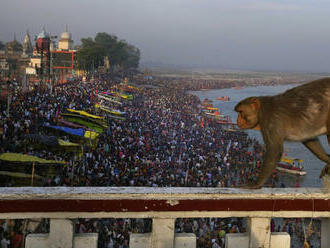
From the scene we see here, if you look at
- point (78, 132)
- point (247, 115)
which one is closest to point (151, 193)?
point (247, 115)

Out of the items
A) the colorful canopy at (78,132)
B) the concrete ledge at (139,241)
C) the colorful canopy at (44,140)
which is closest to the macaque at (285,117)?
the concrete ledge at (139,241)

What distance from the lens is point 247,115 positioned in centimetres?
251

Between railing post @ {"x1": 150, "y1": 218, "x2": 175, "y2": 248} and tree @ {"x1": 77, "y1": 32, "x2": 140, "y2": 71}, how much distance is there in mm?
53348

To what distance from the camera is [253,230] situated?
2.29 meters

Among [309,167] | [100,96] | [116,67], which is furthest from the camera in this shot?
[116,67]

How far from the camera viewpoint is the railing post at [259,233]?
228 centimetres

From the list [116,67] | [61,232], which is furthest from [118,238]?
[116,67]

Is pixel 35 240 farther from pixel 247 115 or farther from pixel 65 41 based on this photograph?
pixel 65 41

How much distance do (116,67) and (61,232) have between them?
75.5 metres

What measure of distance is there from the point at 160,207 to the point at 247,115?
0.90 meters

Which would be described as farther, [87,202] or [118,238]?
[118,238]

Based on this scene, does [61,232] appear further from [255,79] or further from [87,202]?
[255,79]

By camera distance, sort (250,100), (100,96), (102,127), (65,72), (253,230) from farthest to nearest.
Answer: (65,72) < (100,96) < (102,127) < (250,100) < (253,230)

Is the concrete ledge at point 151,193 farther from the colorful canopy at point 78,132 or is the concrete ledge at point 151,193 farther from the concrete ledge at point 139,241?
the colorful canopy at point 78,132
